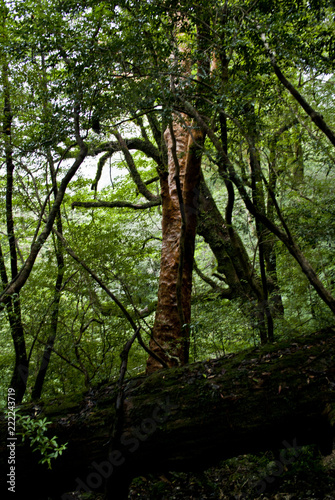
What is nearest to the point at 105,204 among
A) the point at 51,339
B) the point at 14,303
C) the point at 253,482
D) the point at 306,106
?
the point at 14,303

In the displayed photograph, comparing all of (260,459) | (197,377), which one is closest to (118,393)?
(197,377)

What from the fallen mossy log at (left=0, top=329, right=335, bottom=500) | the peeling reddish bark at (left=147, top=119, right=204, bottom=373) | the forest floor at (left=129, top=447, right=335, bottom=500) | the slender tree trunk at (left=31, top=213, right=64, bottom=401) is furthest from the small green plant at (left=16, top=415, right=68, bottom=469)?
the slender tree trunk at (left=31, top=213, right=64, bottom=401)

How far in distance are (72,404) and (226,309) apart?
314cm

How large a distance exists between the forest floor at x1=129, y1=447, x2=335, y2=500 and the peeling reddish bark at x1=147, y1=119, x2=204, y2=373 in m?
1.22

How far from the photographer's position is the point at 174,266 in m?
4.80

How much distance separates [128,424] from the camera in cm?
265

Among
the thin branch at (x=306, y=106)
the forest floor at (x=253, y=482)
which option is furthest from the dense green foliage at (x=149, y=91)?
the forest floor at (x=253, y=482)

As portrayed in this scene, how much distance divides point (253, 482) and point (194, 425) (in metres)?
1.11

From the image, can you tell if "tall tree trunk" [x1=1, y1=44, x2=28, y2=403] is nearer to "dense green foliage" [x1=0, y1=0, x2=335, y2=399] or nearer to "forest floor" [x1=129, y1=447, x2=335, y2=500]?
"dense green foliage" [x1=0, y1=0, x2=335, y2=399]

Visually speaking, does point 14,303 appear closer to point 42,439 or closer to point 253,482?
point 42,439

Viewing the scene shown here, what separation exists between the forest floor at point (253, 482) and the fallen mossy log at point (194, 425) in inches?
20.8

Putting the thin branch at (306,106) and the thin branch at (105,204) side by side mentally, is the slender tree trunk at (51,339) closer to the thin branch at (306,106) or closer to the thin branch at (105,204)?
the thin branch at (105,204)

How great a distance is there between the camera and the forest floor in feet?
8.99

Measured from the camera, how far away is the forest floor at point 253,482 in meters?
2.74
